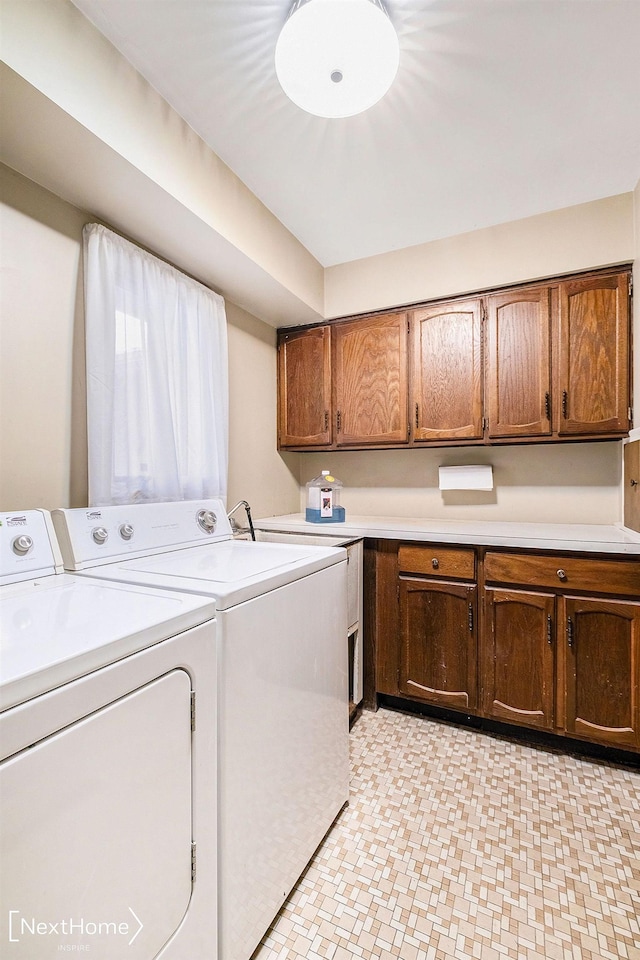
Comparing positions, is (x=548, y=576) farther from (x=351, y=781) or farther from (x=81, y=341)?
(x=81, y=341)

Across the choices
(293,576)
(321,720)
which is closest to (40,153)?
(293,576)

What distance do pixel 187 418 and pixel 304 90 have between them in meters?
1.28

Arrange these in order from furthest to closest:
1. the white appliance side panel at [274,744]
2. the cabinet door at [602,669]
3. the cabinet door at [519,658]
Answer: the cabinet door at [519,658]
the cabinet door at [602,669]
the white appliance side panel at [274,744]

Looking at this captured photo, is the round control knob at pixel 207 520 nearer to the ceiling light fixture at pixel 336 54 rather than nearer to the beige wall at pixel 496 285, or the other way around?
the beige wall at pixel 496 285

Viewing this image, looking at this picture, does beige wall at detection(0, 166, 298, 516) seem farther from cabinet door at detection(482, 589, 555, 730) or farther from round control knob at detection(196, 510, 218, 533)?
cabinet door at detection(482, 589, 555, 730)

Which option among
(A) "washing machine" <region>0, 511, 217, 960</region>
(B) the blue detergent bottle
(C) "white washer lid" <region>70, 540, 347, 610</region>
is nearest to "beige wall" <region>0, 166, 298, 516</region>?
(C) "white washer lid" <region>70, 540, 347, 610</region>

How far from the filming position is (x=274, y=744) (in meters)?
1.14

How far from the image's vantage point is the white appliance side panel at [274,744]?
986mm

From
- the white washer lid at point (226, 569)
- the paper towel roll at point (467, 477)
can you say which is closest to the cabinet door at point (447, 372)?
the paper towel roll at point (467, 477)

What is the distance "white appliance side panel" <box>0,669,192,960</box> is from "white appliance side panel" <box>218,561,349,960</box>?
5.7 inches

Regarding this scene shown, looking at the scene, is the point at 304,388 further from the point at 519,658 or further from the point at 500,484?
the point at 519,658

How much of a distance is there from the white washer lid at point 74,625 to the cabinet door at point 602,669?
165cm

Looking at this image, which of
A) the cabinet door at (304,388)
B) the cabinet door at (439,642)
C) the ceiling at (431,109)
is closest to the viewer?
the ceiling at (431,109)

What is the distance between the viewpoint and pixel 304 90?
130 centimetres
